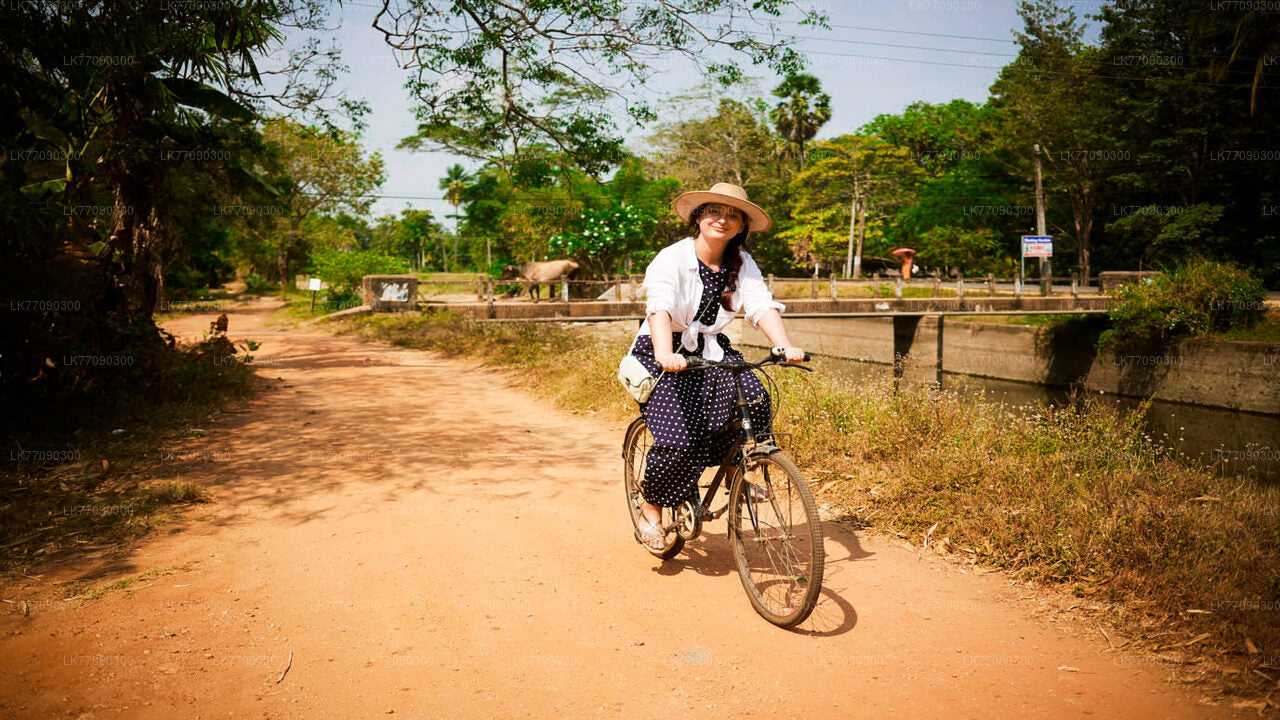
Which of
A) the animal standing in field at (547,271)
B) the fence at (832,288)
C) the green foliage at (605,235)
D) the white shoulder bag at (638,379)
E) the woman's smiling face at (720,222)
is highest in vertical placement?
the green foliage at (605,235)

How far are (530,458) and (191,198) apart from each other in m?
23.7

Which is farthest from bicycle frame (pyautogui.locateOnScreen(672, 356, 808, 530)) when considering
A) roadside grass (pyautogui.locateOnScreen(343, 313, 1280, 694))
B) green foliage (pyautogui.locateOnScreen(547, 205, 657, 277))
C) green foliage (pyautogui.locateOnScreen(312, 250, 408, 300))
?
green foliage (pyautogui.locateOnScreen(547, 205, 657, 277))

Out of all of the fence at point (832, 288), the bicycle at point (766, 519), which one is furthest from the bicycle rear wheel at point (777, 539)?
the fence at point (832, 288)

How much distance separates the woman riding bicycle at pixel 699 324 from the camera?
3.42 meters

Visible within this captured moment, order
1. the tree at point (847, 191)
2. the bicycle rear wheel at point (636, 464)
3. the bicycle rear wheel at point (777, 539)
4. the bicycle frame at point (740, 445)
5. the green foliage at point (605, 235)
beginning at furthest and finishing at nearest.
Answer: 1. the tree at point (847, 191)
2. the green foliage at point (605, 235)
3. the bicycle rear wheel at point (636, 464)
4. the bicycle frame at point (740, 445)
5. the bicycle rear wheel at point (777, 539)

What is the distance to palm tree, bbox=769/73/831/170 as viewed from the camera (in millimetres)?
54481

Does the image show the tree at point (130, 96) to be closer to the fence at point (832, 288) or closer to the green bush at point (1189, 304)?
the fence at point (832, 288)

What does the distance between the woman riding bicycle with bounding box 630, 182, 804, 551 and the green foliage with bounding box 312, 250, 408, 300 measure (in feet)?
80.8

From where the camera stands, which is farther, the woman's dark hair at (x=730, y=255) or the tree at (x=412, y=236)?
the tree at (x=412, y=236)

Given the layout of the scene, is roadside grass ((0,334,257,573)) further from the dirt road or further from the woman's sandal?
the woman's sandal

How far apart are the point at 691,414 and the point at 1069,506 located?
91.1 inches

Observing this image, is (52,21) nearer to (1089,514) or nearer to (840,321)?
(1089,514)

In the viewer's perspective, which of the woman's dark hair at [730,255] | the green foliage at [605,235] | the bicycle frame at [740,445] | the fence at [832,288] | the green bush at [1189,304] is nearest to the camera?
the bicycle frame at [740,445]

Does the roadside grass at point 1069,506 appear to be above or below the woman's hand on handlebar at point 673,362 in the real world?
below
